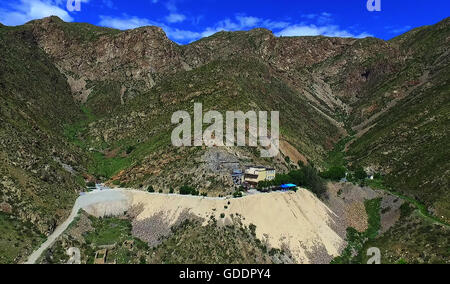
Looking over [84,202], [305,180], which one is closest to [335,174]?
[305,180]

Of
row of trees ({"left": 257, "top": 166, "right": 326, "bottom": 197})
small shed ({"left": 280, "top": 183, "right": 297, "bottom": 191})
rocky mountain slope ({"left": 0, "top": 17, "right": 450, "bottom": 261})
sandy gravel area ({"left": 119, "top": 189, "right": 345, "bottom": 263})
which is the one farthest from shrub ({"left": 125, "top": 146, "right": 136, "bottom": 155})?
small shed ({"left": 280, "top": 183, "right": 297, "bottom": 191})

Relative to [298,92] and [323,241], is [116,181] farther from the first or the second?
[298,92]

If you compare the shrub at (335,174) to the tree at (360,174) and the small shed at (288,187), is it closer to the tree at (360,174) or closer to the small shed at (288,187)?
the tree at (360,174)

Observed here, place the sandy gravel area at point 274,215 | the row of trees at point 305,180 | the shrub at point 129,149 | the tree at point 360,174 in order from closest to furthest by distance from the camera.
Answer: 1. the sandy gravel area at point 274,215
2. the row of trees at point 305,180
3. the tree at point 360,174
4. the shrub at point 129,149

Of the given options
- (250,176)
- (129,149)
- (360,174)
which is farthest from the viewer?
(129,149)

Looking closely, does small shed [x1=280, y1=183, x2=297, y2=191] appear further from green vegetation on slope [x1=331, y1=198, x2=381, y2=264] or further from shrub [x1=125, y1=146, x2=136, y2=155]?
shrub [x1=125, y1=146, x2=136, y2=155]

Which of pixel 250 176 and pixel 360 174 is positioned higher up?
pixel 250 176

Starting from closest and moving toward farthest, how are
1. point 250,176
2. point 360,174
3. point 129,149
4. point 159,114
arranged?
1. point 250,176
2. point 360,174
3. point 129,149
4. point 159,114

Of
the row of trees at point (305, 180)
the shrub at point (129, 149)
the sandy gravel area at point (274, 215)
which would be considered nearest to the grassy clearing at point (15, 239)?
the sandy gravel area at point (274, 215)

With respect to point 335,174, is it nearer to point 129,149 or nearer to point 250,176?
point 250,176
